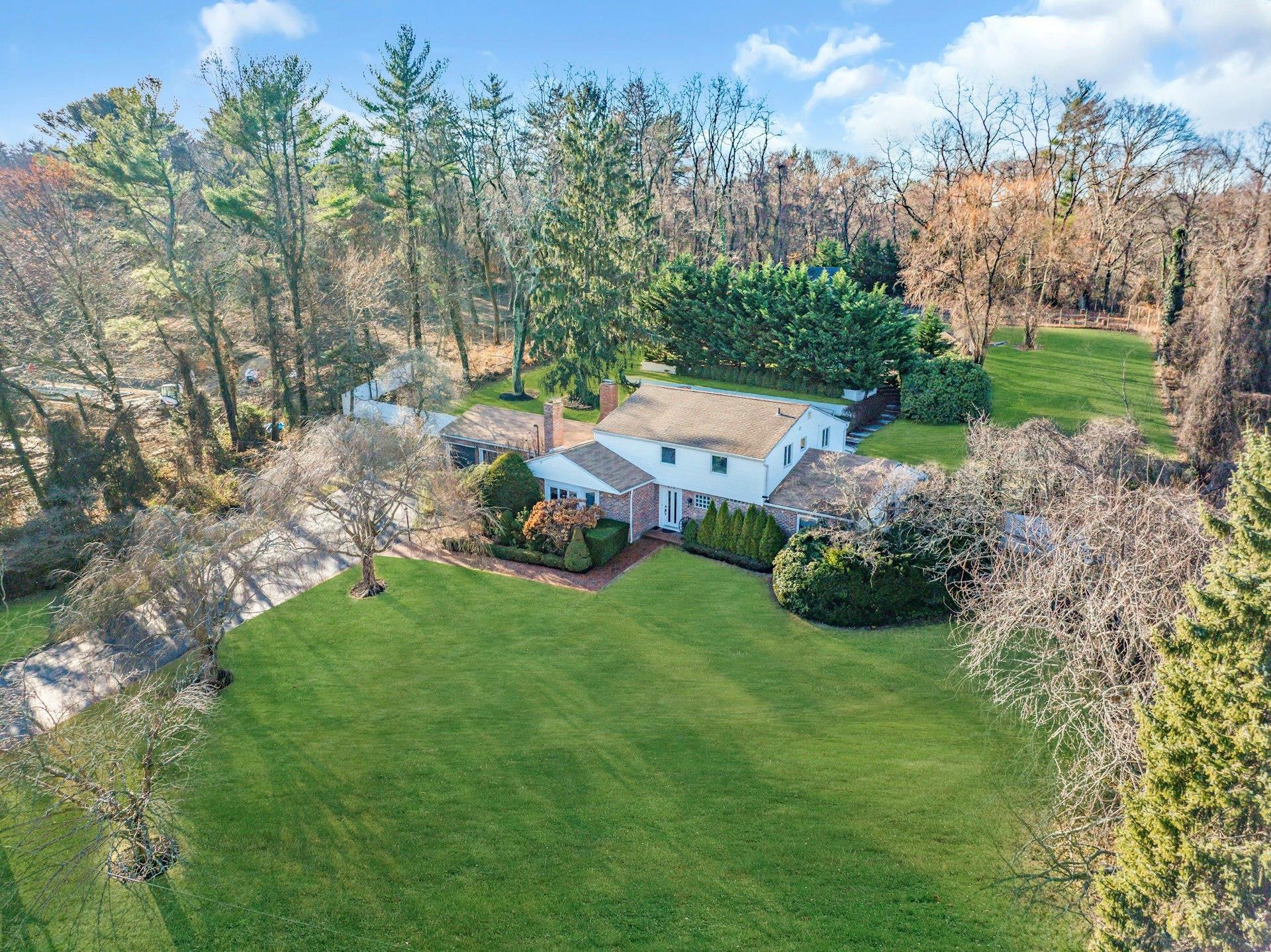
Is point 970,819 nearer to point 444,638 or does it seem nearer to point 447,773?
point 447,773

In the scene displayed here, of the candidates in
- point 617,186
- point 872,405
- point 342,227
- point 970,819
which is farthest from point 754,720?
point 342,227

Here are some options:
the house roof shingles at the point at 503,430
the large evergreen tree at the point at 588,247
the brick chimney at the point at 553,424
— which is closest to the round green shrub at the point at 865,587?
the brick chimney at the point at 553,424

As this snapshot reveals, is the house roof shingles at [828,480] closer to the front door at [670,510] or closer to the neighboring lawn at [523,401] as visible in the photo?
the front door at [670,510]

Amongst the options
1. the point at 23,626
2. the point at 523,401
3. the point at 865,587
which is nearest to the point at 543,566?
the point at 865,587

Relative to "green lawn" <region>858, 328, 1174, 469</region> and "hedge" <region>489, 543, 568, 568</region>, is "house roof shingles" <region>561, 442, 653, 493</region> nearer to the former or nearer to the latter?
"hedge" <region>489, 543, 568, 568</region>

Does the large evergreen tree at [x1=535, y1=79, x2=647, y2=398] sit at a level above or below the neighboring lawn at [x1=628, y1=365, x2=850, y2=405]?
above

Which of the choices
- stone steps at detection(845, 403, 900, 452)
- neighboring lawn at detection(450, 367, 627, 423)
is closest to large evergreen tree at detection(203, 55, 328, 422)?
neighboring lawn at detection(450, 367, 627, 423)
